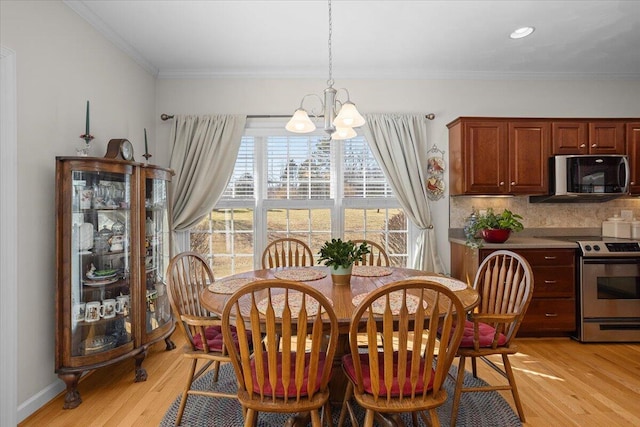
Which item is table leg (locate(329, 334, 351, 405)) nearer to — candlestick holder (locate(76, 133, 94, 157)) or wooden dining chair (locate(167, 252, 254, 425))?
wooden dining chair (locate(167, 252, 254, 425))

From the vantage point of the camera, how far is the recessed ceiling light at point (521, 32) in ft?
9.70

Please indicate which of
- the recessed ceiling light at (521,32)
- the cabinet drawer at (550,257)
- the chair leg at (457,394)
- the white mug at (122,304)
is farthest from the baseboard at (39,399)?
the recessed ceiling light at (521,32)

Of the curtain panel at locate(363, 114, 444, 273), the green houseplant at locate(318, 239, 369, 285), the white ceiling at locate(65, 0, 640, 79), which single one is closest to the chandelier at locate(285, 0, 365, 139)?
the green houseplant at locate(318, 239, 369, 285)

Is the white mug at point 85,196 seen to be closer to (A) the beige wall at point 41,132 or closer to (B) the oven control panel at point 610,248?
(A) the beige wall at point 41,132

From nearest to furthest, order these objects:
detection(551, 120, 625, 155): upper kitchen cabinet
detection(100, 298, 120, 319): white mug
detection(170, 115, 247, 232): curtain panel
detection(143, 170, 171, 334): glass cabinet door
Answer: detection(100, 298, 120, 319): white mug → detection(143, 170, 171, 334): glass cabinet door → detection(551, 120, 625, 155): upper kitchen cabinet → detection(170, 115, 247, 232): curtain panel

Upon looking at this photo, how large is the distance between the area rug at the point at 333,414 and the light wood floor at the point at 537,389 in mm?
100

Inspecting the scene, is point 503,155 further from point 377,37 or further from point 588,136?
point 377,37

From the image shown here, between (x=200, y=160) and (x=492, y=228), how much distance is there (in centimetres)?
300

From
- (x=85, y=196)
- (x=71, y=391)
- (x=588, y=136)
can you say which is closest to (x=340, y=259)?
(x=85, y=196)

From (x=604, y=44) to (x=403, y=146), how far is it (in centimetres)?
197

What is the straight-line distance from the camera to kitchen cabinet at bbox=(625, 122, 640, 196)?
3592mm

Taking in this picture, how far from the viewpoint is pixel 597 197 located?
3.74 meters

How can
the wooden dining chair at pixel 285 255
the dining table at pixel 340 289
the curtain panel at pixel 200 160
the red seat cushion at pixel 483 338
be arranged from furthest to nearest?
the curtain panel at pixel 200 160, the wooden dining chair at pixel 285 255, the red seat cushion at pixel 483 338, the dining table at pixel 340 289

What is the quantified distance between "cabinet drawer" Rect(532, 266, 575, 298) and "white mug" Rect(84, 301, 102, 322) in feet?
11.9
